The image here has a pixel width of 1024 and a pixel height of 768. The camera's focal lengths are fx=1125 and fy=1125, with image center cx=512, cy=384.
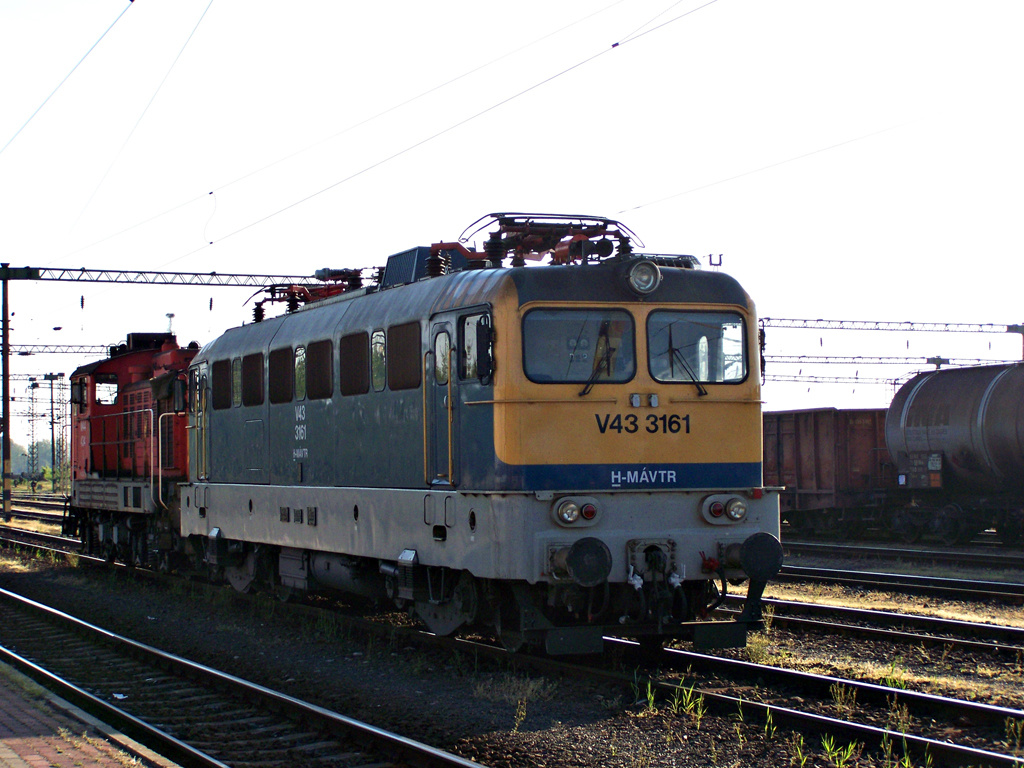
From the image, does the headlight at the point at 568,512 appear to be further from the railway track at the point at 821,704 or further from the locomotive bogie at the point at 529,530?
the railway track at the point at 821,704

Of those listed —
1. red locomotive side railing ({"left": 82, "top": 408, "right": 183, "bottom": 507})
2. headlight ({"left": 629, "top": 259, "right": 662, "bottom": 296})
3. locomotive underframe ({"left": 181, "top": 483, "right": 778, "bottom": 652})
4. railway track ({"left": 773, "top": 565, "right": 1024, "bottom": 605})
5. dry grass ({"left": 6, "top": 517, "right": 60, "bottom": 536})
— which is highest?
headlight ({"left": 629, "top": 259, "right": 662, "bottom": 296})

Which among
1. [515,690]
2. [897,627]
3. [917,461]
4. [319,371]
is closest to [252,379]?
[319,371]

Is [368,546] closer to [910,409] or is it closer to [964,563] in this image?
[964,563]

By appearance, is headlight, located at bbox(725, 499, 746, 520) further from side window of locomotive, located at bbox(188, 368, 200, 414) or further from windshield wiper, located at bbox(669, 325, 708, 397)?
side window of locomotive, located at bbox(188, 368, 200, 414)

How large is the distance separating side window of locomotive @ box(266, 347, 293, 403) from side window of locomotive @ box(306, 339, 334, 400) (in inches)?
21.8

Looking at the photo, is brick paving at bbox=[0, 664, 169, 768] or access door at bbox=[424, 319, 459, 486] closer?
brick paving at bbox=[0, 664, 169, 768]

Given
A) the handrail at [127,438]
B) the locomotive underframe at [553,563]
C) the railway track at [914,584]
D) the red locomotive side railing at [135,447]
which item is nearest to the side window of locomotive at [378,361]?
the locomotive underframe at [553,563]

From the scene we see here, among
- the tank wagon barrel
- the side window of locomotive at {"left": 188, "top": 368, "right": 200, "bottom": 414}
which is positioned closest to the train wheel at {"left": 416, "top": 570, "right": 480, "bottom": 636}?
the side window of locomotive at {"left": 188, "top": 368, "right": 200, "bottom": 414}

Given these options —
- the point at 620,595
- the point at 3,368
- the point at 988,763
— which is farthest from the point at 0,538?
the point at 988,763

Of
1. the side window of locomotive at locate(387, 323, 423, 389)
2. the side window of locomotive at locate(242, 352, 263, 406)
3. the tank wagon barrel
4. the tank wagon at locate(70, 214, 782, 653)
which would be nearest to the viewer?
the tank wagon at locate(70, 214, 782, 653)

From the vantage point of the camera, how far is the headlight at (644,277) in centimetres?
986

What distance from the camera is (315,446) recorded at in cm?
1260

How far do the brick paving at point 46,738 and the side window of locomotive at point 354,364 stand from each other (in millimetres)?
4152

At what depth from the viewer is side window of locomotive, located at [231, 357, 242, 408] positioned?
1474 cm
